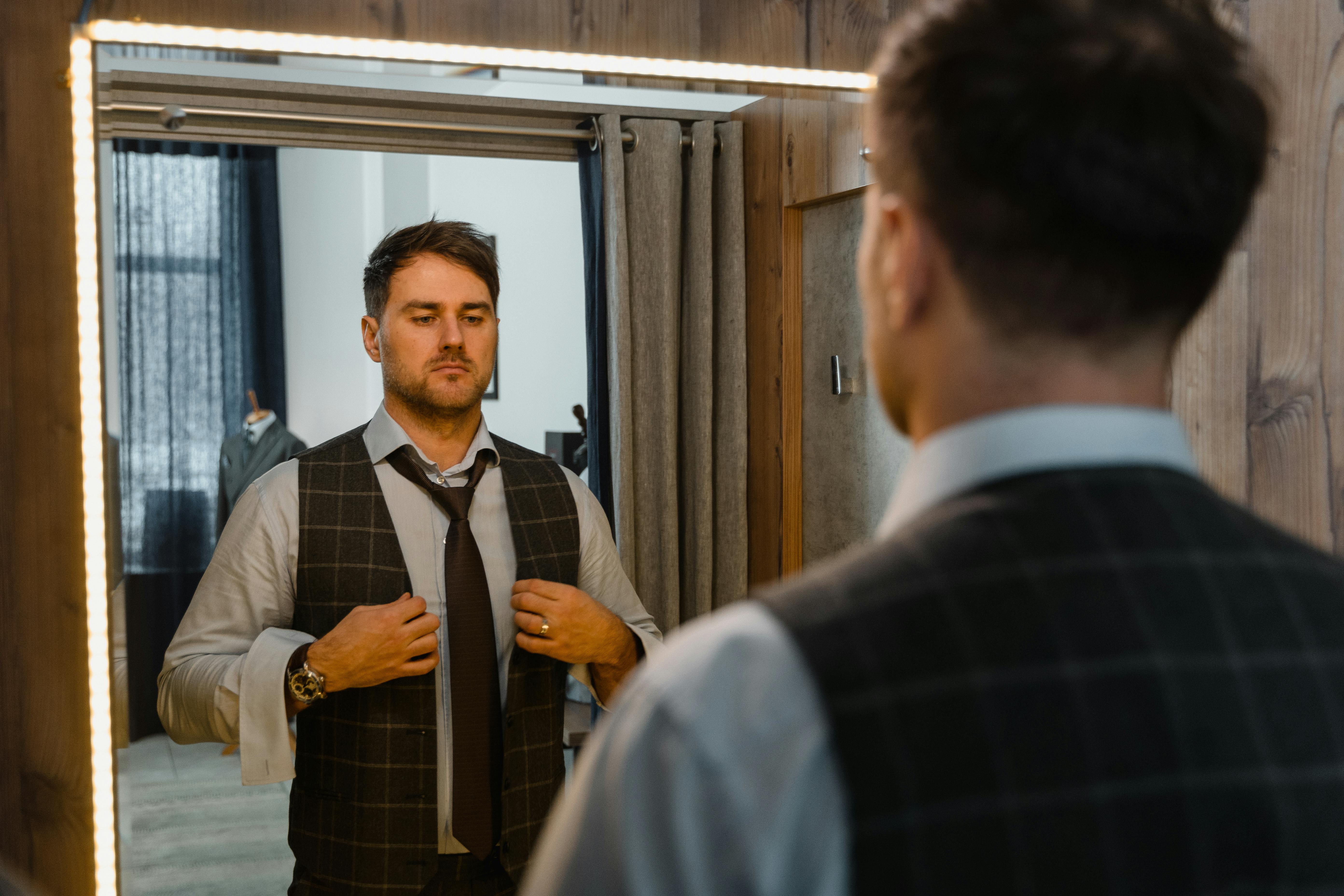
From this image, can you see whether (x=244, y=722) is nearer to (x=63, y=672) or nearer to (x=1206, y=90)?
(x=63, y=672)

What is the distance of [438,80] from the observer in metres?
1.06

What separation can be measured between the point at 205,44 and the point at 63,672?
0.59m

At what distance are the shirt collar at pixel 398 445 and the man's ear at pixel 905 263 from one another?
713mm

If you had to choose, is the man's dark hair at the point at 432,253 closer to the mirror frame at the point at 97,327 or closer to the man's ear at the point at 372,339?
the man's ear at the point at 372,339

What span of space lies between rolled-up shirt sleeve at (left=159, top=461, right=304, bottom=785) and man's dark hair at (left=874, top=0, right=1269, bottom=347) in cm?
75

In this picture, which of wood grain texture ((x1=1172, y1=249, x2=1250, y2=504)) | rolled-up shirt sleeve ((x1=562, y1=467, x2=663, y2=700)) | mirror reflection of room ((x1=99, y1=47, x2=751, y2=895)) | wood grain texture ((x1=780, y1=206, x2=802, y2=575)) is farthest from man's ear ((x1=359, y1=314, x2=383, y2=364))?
wood grain texture ((x1=1172, y1=249, x2=1250, y2=504))

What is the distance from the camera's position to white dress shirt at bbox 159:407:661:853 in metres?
0.92

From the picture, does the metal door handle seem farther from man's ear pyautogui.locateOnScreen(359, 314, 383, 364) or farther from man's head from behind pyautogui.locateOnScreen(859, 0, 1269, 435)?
man's head from behind pyautogui.locateOnScreen(859, 0, 1269, 435)

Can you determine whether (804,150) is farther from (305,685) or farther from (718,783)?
(718,783)

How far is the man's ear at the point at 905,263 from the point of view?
1.16 feet

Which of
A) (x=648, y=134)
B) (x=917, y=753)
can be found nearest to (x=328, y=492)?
(x=648, y=134)

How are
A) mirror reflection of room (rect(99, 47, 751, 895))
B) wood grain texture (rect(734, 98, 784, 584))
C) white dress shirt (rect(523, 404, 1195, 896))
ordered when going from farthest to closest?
wood grain texture (rect(734, 98, 784, 584))
mirror reflection of room (rect(99, 47, 751, 895))
white dress shirt (rect(523, 404, 1195, 896))

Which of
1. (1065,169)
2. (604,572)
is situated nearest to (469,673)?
(604,572)

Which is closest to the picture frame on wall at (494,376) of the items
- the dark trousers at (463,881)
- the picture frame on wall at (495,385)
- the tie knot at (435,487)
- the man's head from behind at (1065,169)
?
the picture frame on wall at (495,385)
